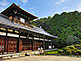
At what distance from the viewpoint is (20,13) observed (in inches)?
500

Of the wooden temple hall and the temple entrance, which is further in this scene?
the temple entrance

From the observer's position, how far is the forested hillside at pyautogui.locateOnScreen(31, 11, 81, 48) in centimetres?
1772

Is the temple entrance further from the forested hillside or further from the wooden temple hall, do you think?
the forested hillside

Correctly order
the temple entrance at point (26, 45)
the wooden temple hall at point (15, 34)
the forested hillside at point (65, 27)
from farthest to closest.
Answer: the forested hillside at point (65, 27)
the temple entrance at point (26, 45)
the wooden temple hall at point (15, 34)

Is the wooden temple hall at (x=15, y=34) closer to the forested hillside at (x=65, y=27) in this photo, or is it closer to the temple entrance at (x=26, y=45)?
the temple entrance at (x=26, y=45)

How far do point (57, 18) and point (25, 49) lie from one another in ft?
49.2

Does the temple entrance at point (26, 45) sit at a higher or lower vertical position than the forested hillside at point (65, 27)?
lower

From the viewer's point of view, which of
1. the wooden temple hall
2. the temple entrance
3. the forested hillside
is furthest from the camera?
the forested hillside

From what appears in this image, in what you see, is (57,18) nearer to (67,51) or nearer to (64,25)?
(64,25)

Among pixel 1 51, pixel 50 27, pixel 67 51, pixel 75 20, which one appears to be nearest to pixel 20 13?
pixel 1 51

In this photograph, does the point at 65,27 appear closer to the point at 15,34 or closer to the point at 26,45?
the point at 26,45

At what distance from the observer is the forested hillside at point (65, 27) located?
17.7 m

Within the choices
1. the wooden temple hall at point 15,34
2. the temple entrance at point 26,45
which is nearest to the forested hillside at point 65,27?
the wooden temple hall at point 15,34

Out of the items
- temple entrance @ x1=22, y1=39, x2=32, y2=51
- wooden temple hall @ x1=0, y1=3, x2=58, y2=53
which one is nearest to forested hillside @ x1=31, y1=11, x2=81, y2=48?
wooden temple hall @ x1=0, y1=3, x2=58, y2=53
